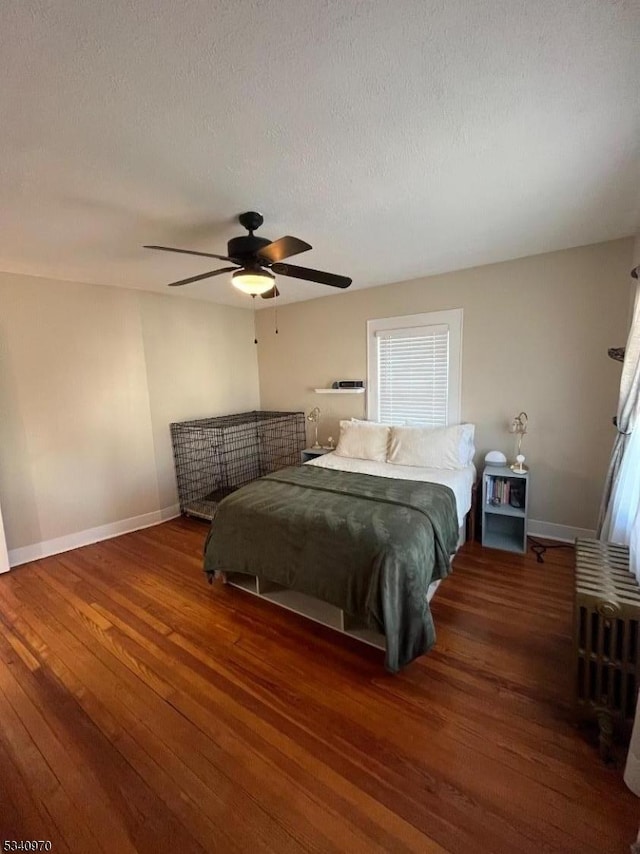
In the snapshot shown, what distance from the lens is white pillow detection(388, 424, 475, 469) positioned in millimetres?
3336

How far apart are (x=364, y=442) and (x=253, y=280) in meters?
2.09

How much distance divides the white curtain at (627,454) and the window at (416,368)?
1.45 metres

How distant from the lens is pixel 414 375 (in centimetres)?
391

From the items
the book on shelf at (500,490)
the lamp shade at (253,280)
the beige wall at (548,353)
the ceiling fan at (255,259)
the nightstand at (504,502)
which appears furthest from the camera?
the book on shelf at (500,490)

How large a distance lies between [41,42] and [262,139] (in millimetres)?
738

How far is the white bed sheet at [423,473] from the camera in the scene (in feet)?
9.65

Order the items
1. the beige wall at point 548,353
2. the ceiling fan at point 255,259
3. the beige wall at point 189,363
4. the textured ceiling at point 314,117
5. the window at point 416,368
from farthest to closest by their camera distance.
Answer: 1. the beige wall at point 189,363
2. the window at point 416,368
3. the beige wall at point 548,353
4. the ceiling fan at point 255,259
5. the textured ceiling at point 314,117

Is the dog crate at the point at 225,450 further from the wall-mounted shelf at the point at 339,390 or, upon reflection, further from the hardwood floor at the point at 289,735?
the hardwood floor at the point at 289,735

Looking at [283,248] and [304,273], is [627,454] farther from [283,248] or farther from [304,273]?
[283,248]

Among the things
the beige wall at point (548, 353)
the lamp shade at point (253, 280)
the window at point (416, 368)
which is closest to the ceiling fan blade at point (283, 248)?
the lamp shade at point (253, 280)

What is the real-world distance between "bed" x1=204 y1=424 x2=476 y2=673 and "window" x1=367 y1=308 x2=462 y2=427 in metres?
1.01

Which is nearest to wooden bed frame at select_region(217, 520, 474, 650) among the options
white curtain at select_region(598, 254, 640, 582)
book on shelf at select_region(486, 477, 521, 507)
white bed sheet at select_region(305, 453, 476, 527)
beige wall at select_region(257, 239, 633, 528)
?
white bed sheet at select_region(305, 453, 476, 527)

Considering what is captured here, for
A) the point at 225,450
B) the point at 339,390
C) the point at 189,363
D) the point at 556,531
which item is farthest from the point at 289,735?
the point at 189,363

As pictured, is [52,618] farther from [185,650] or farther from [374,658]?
[374,658]
